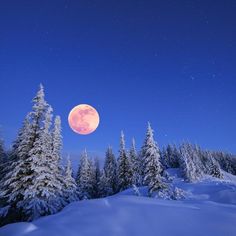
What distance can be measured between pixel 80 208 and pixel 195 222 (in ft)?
12.7

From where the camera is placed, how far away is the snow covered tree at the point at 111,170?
2080 inches

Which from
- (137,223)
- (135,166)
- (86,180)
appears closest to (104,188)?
(86,180)

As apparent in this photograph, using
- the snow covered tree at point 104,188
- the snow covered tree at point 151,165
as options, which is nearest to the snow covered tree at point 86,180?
the snow covered tree at point 104,188

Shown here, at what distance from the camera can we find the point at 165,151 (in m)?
97.6

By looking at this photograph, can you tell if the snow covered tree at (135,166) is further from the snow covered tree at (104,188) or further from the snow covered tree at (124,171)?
the snow covered tree at (104,188)

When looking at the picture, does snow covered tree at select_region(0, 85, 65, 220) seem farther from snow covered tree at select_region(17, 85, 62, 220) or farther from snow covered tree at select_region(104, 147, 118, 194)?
snow covered tree at select_region(104, 147, 118, 194)

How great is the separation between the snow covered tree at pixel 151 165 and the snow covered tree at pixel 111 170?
→ 71.0ft

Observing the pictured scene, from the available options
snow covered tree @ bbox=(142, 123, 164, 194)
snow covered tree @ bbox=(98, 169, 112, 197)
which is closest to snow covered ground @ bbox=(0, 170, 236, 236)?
snow covered tree @ bbox=(142, 123, 164, 194)

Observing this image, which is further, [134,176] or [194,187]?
[134,176]

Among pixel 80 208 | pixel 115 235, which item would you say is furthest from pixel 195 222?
pixel 80 208

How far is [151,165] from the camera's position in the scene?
3073 centimetres

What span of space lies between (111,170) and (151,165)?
1052 inches

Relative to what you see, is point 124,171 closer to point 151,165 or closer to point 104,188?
point 104,188

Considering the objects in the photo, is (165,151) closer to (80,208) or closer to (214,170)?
(214,170)
